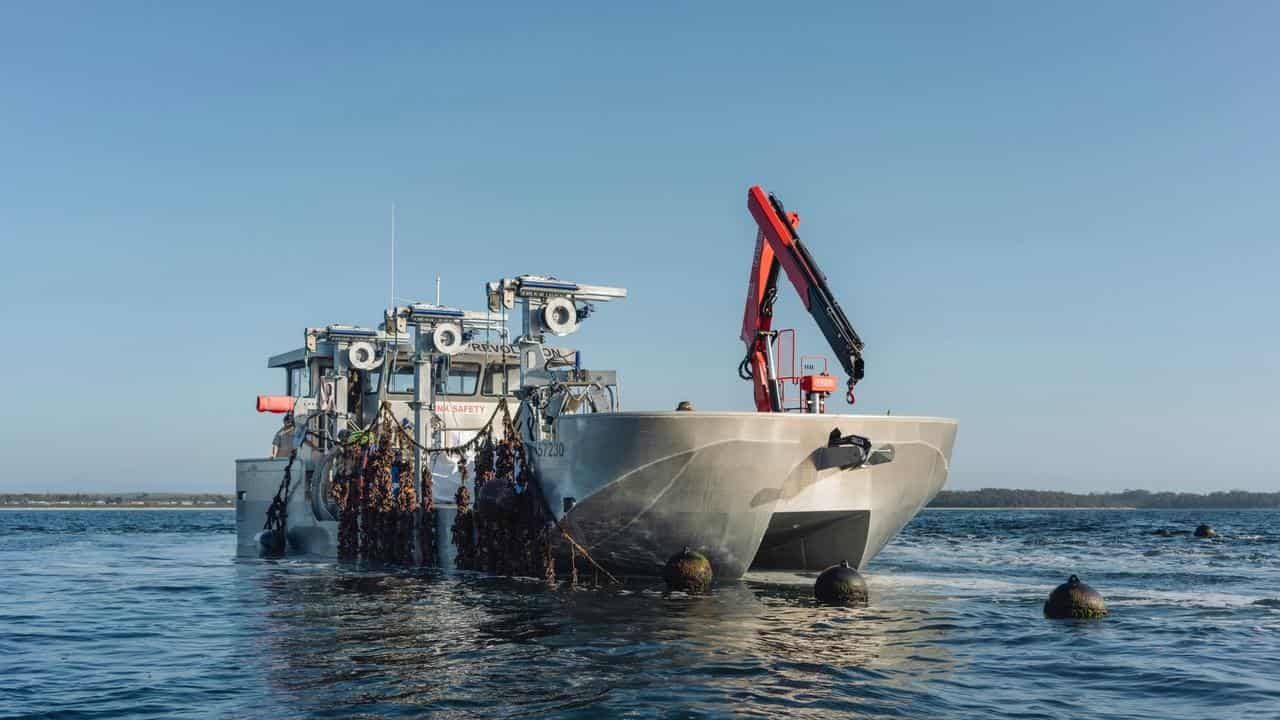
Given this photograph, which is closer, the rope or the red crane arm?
the red crane arm

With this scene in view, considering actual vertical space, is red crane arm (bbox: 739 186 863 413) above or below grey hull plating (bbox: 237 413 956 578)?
above

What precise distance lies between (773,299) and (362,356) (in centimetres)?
1477

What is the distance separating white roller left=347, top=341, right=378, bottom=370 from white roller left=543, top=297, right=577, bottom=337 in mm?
10448

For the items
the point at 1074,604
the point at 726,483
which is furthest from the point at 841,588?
the point at 1074,604

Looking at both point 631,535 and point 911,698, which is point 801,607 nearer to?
point 631,535

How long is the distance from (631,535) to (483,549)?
4.92m

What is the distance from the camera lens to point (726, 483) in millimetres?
18500

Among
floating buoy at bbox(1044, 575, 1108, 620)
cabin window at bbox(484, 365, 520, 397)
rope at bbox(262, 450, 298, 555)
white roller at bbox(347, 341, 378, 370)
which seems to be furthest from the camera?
cabin window at bbox(484, 365, 520, 397)

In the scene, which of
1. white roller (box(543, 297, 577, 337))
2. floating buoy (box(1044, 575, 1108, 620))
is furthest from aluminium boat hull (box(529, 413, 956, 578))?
white roller (box(543, 297, 577, 337))

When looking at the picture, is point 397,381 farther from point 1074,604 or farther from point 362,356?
point 1074,604

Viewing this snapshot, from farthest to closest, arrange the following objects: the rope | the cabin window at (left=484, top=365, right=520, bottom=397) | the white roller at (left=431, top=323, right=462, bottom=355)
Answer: the cabin window at (left=484, top=365, right=520, bottom=397)
the rope
the white roller at (left=431, top=323, right=462, bottom=355)

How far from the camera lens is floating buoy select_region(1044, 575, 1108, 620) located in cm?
1647

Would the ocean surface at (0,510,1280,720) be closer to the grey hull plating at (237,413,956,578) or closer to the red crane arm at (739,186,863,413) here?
the grey hull plating at (237,413,956,578)

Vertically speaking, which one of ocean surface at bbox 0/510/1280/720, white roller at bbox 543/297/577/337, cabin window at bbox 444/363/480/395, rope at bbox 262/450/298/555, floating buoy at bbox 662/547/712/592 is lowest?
ocean surface at bbox 0/510/1280/720
